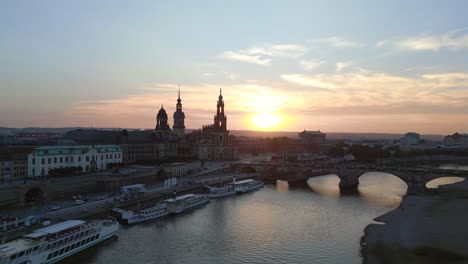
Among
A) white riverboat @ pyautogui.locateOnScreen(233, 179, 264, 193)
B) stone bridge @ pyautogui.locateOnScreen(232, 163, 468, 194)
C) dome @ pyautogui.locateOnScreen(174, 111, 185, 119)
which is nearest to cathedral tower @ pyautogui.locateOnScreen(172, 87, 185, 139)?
dome @ pyautogui.locateOnScreen(174, 111, 185, 119)

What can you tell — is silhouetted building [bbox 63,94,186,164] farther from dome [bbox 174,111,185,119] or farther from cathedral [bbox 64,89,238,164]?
dome [bbox 174,111,185,119]

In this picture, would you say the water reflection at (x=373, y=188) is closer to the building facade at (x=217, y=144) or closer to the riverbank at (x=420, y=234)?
the riverbank at (x=420, y=234)

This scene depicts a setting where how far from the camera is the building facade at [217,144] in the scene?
106 metres

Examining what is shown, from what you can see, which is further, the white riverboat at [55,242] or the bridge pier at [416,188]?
the bridge pier at [416,188]

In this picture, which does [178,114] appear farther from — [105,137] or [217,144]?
[105,137]

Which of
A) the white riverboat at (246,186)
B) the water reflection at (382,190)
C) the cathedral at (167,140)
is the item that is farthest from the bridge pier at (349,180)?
the cathedral at (167,140)

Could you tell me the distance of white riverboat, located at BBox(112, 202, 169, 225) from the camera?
146 feet

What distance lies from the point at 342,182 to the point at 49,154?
152 feet

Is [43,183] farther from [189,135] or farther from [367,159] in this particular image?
[367,159]

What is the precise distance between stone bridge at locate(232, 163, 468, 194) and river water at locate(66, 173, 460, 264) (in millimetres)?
5059

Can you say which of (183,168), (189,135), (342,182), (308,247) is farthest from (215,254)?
(189,135)

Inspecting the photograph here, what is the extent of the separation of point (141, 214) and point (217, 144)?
60925 millimetres

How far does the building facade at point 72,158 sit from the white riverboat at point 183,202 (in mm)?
21399

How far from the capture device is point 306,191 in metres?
67.9
